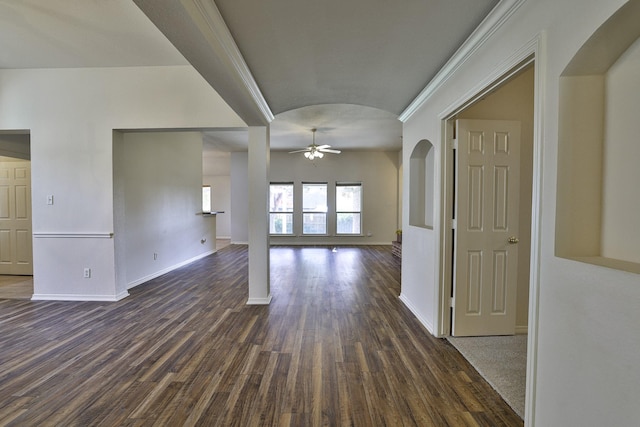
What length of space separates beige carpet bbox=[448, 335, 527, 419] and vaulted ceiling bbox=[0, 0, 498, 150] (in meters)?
2.53

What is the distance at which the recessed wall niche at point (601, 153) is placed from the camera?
117cm

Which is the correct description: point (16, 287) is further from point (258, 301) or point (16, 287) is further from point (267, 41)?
point (267, 41)

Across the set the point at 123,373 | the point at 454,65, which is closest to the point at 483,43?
the point at 454,65

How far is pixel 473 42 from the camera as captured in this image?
79.8 inches

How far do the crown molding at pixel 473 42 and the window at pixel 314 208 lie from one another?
6.04 metres

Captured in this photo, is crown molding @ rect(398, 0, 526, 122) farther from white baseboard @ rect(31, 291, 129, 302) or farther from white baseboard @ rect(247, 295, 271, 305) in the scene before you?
white baseboard @ rect(31, 291, 129, 302)

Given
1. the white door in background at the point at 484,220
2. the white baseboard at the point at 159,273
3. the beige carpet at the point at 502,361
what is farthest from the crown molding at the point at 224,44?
the white baseboard at the point at 159,273

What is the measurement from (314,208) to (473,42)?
724 centimetres

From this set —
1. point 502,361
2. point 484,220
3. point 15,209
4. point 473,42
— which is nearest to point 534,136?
point 473,42

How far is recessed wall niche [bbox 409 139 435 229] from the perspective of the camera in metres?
3.60

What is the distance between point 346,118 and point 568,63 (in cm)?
440

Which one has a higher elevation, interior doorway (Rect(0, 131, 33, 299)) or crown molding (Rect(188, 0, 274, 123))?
crown molding (Rect(188, 0, 274, 123))

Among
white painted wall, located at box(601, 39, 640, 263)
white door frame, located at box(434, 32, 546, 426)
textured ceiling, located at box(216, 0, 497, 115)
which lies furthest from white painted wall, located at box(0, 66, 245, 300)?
white painted wall, located at box(601, 39, 640, 263)

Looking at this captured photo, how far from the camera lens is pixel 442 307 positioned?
2.75m
